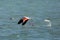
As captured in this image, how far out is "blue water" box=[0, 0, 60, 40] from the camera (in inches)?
1139

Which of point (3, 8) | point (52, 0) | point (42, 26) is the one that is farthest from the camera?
point (52, 0)

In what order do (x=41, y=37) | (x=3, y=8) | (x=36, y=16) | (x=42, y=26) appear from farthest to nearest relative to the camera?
(x=3, y=8) < (x=36, y=16) < (x=42, y=26) < (x=41, y=37)

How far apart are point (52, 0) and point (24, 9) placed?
39.9 feet

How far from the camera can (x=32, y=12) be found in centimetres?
4184

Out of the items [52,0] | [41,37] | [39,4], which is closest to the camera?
[41,37]

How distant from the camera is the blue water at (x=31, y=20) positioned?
94.9ft

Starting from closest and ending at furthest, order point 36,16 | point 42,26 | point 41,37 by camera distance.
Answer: point 41,37, point 42,26, point 36,16

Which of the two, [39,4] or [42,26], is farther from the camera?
[39,4]

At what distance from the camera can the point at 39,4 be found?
49.2 metres

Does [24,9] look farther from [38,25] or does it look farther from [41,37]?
[41,37]

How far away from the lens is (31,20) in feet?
116

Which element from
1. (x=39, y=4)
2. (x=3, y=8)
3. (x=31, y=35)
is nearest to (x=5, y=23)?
(x=31, y=35)

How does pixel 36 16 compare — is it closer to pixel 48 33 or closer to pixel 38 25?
pixel 38 25

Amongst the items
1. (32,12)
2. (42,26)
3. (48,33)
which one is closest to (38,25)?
(42,26)
